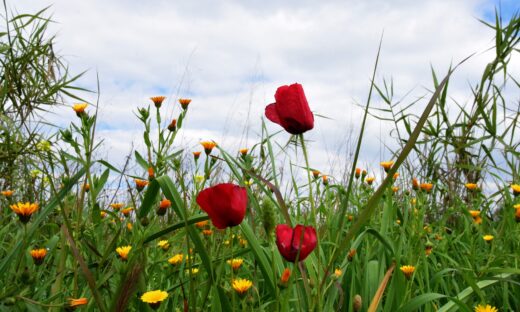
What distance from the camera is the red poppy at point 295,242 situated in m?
0.77

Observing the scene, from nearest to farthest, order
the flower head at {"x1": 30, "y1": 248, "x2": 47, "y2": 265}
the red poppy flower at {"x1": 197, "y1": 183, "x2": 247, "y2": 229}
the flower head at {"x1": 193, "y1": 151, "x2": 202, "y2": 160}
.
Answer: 1. the red poppy flower at {"x1": 197, "y1": 183, "x2": 247, "y2": 229}
2. the flower head at {"x1": 30, "y1": 248, "x2": 47, "y2": 265}
3. the flower head at {"x1": 193, "y1": 151, "x2": 202, "y2": 160}

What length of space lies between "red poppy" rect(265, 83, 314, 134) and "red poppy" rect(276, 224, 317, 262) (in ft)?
0.51

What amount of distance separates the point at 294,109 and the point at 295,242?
0.20 meters

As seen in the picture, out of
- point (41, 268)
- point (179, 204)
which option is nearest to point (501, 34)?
point (179, 204)

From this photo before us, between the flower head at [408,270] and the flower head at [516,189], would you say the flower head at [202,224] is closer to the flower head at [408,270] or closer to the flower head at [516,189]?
the flower head at [408,270]

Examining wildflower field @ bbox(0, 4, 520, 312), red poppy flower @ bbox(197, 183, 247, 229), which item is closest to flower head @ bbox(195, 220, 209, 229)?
wildflower field @ bbox(0, 4, 520, 312)

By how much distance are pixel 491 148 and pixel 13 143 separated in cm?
201

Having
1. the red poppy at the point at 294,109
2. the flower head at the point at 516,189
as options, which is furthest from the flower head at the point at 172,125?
the flower head at the point at 516,189

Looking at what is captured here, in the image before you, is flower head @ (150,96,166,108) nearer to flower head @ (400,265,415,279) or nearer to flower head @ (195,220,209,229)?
flower head @ (195,220,209,229)

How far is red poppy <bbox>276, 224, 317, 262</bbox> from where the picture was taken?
766 millimetres

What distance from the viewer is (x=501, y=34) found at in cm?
183

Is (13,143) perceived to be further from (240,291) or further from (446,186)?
(446,186)

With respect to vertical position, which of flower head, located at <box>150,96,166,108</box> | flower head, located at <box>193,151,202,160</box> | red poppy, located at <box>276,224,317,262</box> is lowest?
red poppy, located at <box>276,224,317,262</box>

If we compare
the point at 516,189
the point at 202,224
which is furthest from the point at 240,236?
the point at 516,189
